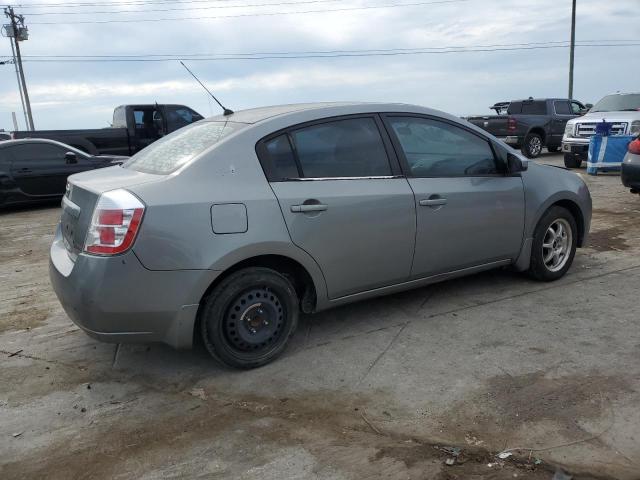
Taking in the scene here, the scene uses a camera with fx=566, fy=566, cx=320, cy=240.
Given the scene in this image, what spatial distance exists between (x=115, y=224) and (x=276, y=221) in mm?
943

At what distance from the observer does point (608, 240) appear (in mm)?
6699

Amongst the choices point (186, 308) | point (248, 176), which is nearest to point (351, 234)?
point (248, 176)

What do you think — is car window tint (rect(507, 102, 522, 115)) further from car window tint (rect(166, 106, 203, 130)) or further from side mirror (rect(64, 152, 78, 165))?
side mirror (rect(64, 152, 78, 165))

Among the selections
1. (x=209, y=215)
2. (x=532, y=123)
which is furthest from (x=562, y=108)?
(x=209, y=215)

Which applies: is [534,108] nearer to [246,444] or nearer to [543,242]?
[543,242]

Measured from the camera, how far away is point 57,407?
10.9ft

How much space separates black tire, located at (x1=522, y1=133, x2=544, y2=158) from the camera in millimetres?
16766

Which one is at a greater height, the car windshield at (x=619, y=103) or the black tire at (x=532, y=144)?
the car windshield at (x=619, y=103)

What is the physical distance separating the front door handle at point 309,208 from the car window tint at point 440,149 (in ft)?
2.85

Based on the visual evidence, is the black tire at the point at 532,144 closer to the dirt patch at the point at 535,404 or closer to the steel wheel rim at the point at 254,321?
the dirt patch at the point at 535,404

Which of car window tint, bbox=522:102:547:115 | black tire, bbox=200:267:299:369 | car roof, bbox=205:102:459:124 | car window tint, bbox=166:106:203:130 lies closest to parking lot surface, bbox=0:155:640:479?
black tire, bbox=200:267:299:369

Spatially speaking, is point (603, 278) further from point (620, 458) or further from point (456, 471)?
point (456, 471)

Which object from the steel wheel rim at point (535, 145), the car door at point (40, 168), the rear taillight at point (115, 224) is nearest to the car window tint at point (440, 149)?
the rear taillight at point (115, 224)

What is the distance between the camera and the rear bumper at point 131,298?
316 centimetres
